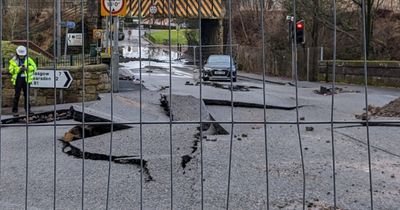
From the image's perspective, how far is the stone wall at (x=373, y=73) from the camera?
93.4 ft

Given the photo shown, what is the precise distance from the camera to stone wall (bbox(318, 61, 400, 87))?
28.5 meters

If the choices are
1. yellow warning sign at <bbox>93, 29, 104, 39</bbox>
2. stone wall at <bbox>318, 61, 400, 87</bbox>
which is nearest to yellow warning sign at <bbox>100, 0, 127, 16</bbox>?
yellow warning sign at <bbox>93, 29, 104, 39</bbox>

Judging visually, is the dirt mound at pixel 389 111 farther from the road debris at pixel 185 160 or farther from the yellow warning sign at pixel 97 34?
the yellow warning sign at pixel 97 34

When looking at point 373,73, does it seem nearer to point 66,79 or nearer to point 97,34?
point 97,34

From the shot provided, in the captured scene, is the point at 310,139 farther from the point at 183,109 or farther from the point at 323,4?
the point at 323,4

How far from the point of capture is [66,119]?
12336mm

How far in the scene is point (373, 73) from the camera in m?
29.5

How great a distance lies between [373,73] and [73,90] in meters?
17.3

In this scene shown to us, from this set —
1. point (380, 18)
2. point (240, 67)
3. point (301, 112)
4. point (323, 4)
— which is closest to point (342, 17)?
point (323, 4)

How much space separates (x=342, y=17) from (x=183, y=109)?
23332mm

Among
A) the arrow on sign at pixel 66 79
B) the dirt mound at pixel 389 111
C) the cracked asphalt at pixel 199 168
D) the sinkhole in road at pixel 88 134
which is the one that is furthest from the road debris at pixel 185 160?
the dirt mound at pixel 389 111

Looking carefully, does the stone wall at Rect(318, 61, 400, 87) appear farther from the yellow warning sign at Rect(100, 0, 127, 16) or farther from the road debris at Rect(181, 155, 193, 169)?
the yellow warning sign at Rect(100, 0, 127, 16)

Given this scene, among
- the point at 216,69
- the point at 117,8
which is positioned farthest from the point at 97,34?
the point at 117,8

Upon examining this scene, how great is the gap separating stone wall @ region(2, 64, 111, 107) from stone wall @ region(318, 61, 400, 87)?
15.5 meters
